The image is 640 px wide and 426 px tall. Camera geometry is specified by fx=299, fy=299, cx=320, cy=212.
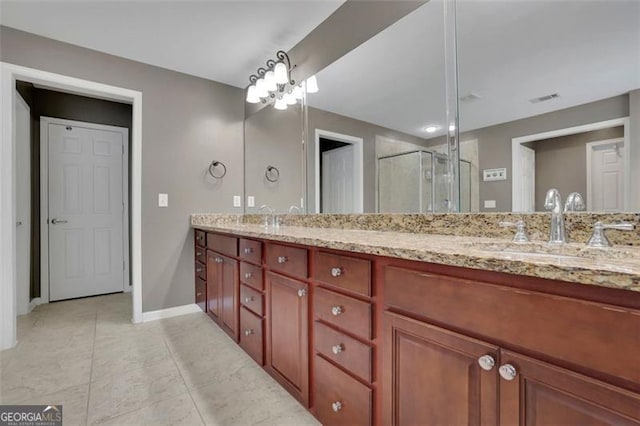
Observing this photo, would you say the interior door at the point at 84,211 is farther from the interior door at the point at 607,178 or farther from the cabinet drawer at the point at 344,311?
the interior door at the point at 607,178

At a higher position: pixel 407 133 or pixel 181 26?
pixel 181 26

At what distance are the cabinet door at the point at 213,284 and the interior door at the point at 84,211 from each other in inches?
70.6

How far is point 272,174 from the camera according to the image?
2.86 metres

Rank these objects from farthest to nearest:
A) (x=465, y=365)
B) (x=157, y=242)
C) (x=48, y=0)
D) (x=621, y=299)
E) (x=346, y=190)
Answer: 1. (x=157, y=242)
2. (x=346, y=190)
3. (x=48, y=0)
4. (x=465, y=365)
5. (x=621, y=299)

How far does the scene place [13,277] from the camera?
2158mm

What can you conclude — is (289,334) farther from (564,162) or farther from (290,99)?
(290,99)

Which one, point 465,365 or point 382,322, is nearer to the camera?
point 465,365

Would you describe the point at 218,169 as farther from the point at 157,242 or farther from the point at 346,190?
the point at 346,190

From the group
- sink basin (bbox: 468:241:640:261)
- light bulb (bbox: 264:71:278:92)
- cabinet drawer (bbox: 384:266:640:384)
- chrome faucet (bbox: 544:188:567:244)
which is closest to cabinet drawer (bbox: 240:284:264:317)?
cabinet drawer (bbox: 384:266:640:384)

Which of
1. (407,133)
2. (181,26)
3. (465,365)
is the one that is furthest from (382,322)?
(181,26)

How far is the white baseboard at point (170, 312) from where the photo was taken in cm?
267

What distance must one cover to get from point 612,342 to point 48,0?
10.2 feet

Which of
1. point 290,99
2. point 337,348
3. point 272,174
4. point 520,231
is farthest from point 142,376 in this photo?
point 290,99

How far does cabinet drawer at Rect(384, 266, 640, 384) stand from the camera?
0.52 meters
